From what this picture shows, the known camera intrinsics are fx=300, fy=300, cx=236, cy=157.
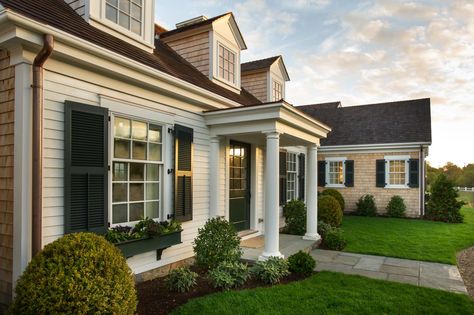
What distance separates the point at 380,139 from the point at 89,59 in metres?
13.8

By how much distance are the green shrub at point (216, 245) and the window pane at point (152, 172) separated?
4.12 feet

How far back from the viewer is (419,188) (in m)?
13.4

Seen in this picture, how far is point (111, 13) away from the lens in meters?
5.20

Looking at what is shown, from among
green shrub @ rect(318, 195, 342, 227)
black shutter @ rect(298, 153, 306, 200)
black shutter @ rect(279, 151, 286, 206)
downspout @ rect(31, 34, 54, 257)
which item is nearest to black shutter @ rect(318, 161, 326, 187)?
black shutter @ rect(298, 153, 306, 200)

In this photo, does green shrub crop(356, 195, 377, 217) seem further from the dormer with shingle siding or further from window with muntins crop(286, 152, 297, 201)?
the dormer with shingle siding

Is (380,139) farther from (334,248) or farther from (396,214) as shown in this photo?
(334,248)

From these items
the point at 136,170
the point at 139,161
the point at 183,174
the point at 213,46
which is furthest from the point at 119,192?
the point at 213,46

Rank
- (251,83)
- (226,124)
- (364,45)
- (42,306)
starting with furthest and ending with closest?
(251,83) → (364,45) → (226,124) → (42,306)

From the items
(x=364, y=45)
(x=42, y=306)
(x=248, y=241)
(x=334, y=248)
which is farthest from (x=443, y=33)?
(x=42, y=306)

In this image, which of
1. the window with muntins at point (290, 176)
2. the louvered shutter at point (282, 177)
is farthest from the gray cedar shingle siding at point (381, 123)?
the louvered shutter at point (282, 177)

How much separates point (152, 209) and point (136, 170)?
0.76 m

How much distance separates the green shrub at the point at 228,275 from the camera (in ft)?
15.0

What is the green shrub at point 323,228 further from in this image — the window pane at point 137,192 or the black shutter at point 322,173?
the black shutter at point 322,173

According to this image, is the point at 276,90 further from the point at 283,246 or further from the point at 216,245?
the point at 216,245
